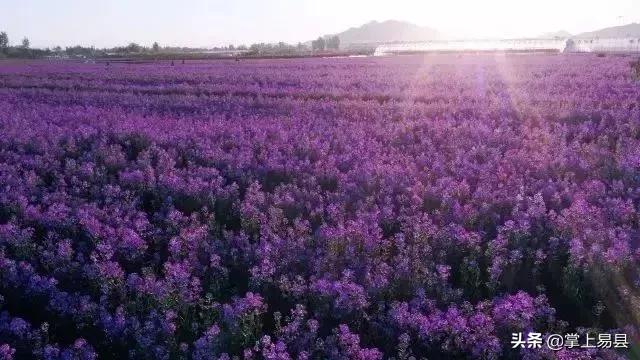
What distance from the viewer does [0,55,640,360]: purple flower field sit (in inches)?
129

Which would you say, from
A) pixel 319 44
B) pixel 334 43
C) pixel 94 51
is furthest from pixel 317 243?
pixel 334 43

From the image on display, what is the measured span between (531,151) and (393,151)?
177 cm

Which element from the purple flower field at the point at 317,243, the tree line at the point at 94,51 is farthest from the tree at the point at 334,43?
the purple flower field at the point at 317,243

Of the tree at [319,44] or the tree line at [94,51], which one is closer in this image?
the tree line at [94,51]

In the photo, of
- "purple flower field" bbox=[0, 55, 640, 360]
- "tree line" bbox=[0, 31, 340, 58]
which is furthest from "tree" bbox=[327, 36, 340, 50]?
"purple flower field" bbox=[0, 55, 640, 360]

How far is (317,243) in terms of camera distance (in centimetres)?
451

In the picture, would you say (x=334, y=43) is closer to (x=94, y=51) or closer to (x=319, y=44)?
(x=319, y=44)

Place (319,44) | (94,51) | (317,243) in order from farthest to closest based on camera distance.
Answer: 1. (319,44)
2. (94,51)
3. (317,243)

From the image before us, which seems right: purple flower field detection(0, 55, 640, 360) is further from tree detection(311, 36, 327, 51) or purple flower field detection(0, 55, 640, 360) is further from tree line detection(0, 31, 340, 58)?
tree detection(311, 36, 327, 51)

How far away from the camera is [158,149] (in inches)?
305

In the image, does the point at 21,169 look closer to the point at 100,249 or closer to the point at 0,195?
the point at 0,195

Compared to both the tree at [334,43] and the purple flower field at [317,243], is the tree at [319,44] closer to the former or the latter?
the tree at [334,43]

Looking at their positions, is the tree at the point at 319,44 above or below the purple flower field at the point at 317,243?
above

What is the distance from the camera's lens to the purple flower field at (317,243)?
3277 mm
